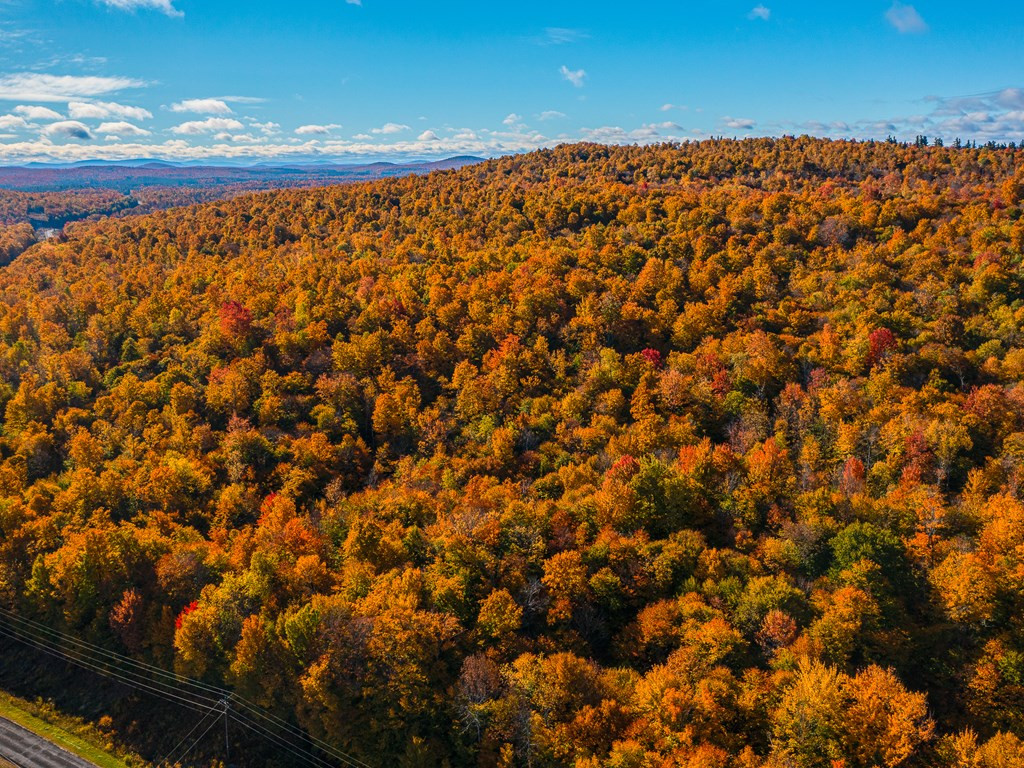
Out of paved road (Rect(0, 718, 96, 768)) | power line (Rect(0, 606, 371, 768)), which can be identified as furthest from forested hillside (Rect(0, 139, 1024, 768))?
paved road (Rect(0, 718, 96, 768))

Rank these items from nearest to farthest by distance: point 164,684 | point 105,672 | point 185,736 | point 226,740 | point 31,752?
1. point 226,740
2. point 31,752
3. point 185,736
4. point 164,684
5. point 105,672

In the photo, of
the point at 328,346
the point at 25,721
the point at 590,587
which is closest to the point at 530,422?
the point at 590,587

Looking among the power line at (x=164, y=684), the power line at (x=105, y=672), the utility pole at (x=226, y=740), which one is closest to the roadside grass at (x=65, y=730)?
the power line at (x=105, y=672)

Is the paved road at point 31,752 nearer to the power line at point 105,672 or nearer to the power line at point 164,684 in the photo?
the power line at point 105,672

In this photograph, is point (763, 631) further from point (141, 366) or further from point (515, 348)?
point (141, 366)

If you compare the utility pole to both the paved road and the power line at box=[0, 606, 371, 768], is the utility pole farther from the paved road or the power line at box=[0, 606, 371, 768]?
the paved road

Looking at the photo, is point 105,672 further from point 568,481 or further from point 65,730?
point 568,481

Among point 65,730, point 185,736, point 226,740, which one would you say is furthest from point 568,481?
point 65,730
